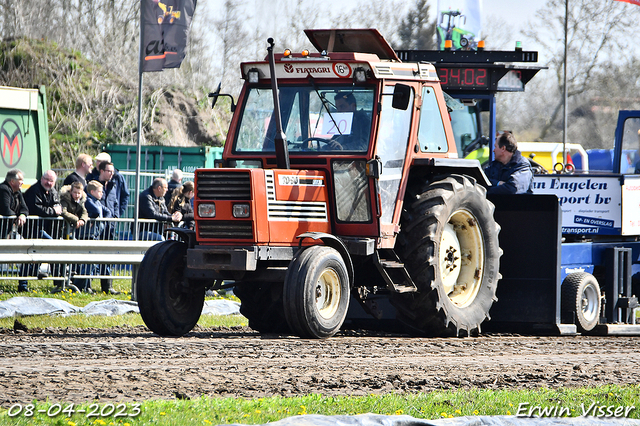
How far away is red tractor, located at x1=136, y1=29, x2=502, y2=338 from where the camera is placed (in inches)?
318

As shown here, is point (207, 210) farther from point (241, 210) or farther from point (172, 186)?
point (172, 186)

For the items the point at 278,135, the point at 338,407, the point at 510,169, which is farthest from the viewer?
the point at 510,169

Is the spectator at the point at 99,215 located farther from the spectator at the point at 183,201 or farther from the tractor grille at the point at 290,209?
the tractor grille at the point at 290,209

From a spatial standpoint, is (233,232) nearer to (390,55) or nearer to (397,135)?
(397,135)

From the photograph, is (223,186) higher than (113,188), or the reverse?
(113,188)

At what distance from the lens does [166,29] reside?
1420 cm

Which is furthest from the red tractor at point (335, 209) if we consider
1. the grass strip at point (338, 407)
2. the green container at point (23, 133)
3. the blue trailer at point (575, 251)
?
the green container at point (23, 133)

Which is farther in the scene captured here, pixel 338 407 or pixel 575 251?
pixel 575 251

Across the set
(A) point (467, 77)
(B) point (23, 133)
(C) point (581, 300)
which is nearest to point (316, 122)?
(C) point (581, 300)

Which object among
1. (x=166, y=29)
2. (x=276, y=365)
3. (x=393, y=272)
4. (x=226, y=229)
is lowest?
(x=276, y=365)

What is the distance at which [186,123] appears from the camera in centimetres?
3884

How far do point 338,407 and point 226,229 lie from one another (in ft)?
10.4

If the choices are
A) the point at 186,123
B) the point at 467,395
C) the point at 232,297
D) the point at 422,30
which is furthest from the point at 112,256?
the point at 422,30

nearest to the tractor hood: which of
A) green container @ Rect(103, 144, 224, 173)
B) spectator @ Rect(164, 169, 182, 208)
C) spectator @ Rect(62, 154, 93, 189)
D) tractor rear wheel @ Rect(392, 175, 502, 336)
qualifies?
tractor rear wheel @ Rect(392, 175, 502, 336)
